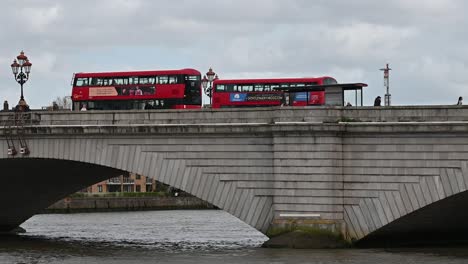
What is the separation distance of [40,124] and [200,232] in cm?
1666

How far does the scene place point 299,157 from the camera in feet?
143

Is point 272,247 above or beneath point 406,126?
beneath

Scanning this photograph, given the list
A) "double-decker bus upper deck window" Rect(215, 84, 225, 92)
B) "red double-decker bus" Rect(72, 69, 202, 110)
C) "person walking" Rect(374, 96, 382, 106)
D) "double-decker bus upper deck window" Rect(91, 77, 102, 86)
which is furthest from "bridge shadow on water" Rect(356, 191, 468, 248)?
"double-decker bus upper deck window" Rect(91, 77, 102, 86)

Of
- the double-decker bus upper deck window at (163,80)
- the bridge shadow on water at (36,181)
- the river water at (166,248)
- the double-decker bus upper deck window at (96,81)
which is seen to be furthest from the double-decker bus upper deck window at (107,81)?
the river water at (166,248)

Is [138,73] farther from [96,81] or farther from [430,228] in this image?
[430,228]

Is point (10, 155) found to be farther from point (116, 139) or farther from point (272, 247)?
point (272, 247)

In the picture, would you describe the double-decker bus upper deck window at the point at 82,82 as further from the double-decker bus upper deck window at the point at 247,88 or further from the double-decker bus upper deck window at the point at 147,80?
the double-decker bus upper deck window at the point at 247,88

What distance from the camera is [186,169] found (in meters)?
46.4

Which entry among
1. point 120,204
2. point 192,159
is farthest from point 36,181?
point 120,204

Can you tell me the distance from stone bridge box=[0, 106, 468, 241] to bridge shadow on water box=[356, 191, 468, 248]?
0.08m

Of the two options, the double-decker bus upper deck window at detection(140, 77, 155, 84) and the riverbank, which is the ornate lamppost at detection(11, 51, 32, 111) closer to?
A: the double-decker bus upper deck window at detection(140, 77, 155, 84)

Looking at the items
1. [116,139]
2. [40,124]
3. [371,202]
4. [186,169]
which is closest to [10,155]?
[40,124]

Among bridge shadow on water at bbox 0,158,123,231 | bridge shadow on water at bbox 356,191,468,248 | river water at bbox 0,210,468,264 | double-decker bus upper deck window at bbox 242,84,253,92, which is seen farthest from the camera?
double-decker bus upper deck window at bbox 242,84,253,92

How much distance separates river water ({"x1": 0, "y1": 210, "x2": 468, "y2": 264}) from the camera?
4134cm
